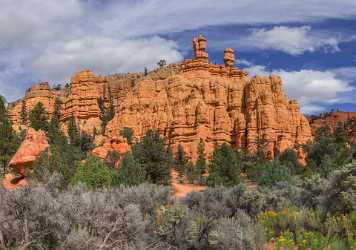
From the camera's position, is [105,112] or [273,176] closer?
[273,176]

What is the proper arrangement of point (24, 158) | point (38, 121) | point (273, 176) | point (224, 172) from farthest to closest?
point (38, 121) < point (224, 172) < point (24, 158) < point (273, 176)

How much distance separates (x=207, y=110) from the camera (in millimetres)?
75000

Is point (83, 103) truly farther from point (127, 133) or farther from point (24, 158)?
point (24, 158)

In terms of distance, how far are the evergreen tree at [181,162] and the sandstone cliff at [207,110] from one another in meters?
3.29

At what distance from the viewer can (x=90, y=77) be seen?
3627 inches

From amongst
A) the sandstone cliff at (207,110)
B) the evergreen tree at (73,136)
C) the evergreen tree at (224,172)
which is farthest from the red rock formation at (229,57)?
the evergreen tree at (224,172)

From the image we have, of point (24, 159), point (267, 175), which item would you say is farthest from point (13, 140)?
point (267, 175)

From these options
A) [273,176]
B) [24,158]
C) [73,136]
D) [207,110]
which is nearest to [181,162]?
[207,110]

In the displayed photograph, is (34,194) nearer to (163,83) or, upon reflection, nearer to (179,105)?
(179,105)

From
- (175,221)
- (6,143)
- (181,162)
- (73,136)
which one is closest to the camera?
(175,221)

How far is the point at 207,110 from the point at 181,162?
17142 mm

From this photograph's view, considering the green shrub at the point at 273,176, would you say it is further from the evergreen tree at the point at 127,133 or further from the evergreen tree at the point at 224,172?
the evergreen tree at the point at 127,133

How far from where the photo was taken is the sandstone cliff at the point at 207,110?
72312 millimetres

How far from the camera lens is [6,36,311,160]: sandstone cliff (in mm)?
72312
